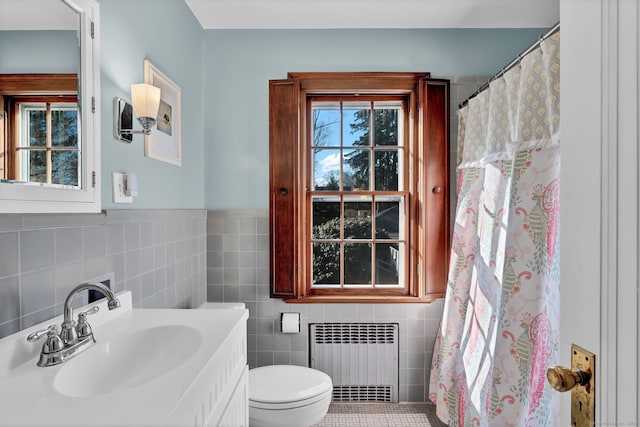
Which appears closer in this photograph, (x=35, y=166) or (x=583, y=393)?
(x=583, y=393)

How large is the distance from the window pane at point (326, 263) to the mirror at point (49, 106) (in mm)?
1475

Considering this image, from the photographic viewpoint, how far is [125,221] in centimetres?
146

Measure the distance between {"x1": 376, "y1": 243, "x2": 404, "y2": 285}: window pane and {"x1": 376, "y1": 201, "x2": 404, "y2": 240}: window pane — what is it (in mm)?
67

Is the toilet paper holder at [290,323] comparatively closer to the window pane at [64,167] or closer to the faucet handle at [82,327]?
the faucet handle at [82,327]

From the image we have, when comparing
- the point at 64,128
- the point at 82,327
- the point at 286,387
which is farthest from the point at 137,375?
the point at 286,387

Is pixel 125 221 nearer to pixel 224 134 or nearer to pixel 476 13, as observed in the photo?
pixel 224 134

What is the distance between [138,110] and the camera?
1.48 metres

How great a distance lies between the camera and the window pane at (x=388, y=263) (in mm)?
2506

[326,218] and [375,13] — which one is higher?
[375,13]

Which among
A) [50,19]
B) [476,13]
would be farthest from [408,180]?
[50,19]

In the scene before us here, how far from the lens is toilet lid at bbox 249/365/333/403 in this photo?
1749mm

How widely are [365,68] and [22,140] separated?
1.90 metres

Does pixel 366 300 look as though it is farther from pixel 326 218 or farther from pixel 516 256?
pixel 516 256

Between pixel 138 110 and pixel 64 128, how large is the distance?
39 cm
